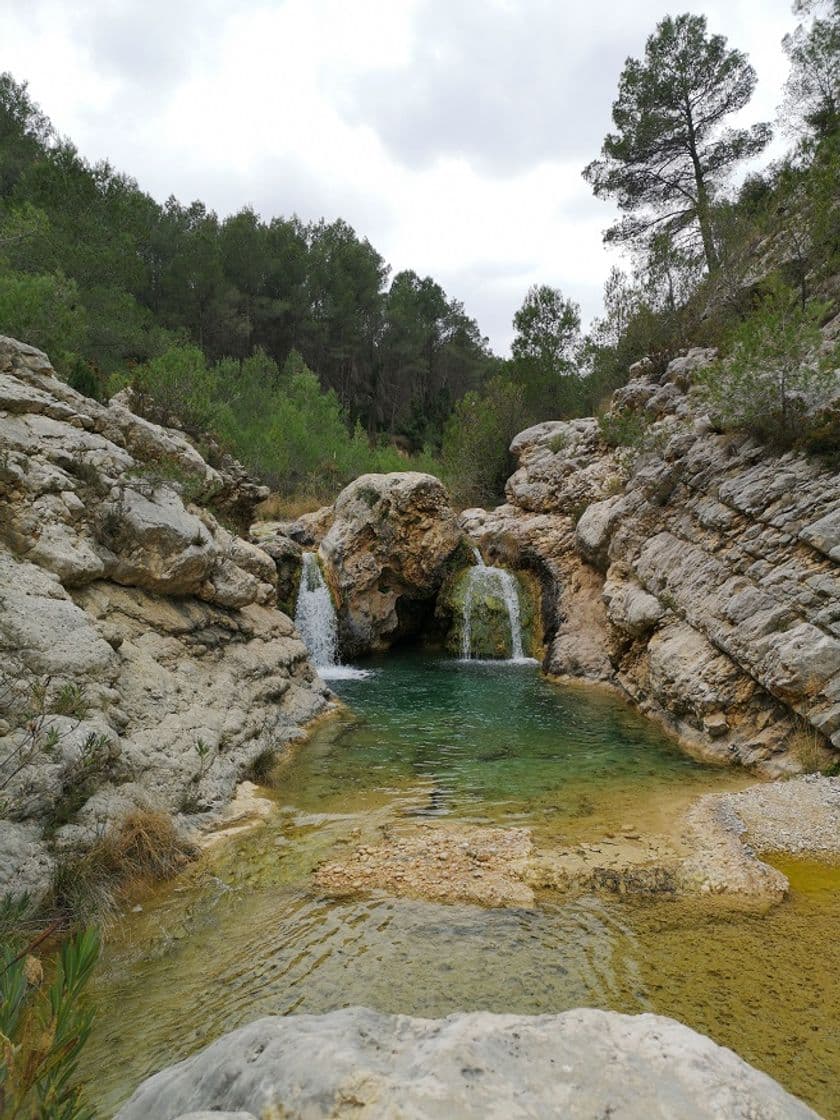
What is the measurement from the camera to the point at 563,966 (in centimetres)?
473

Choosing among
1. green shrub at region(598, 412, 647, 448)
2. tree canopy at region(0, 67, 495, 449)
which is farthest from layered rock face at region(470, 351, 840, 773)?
tree canopy at region(0, 67, 495, 449)

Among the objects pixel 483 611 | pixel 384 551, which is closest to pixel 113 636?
pixel 384 551

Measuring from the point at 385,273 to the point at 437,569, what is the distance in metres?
35.1

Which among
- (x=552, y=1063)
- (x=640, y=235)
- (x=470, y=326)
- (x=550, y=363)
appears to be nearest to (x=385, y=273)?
(x=470, y=326)

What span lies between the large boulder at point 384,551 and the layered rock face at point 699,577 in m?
2.55

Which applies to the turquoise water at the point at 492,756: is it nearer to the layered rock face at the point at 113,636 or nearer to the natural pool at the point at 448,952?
the natural pool at the point at 448,952

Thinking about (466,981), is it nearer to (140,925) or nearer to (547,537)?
(140,925)

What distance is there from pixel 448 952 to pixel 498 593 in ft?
52.8

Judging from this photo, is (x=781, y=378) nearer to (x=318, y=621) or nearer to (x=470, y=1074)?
(x=470, y=1074)

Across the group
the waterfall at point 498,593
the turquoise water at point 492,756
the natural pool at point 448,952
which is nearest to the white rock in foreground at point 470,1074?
the natural pool at point 448,952

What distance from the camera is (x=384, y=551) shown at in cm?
2086

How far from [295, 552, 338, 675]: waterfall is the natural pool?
10713 millimetres

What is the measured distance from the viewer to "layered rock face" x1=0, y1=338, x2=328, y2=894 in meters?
5.77

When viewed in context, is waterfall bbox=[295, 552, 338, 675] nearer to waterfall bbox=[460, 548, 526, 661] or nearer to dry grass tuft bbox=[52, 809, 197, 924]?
waterfall bbox=[460, 548, 526, 661]
